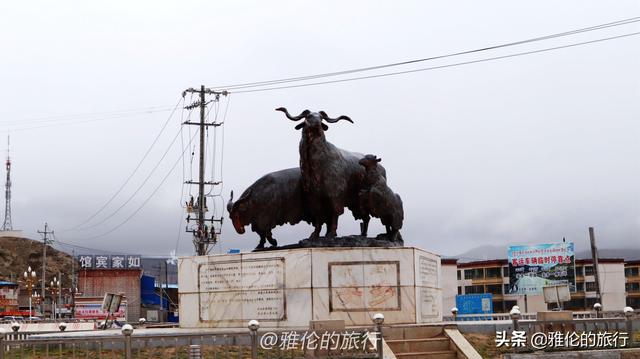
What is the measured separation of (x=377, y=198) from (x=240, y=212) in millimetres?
3008

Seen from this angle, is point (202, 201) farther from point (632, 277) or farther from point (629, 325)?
point (632, 277)

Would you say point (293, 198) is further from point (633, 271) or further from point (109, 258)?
point (633, 271)

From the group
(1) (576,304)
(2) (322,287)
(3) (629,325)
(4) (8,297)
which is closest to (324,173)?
(2) (322,287)

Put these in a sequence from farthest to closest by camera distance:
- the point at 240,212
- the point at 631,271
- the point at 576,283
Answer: the point at 631,271 < the point at 576,283 < the point at 240,212

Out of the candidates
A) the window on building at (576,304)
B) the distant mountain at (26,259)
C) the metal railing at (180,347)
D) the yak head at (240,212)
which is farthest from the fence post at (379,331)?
the distant mountain at (26,259)

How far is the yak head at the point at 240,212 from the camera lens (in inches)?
654

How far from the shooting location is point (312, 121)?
15.5 metres

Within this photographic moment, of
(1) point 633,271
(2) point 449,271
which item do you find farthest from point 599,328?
(1) point 633,271

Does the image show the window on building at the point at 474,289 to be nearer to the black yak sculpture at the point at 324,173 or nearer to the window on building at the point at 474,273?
the window on building at the point at 474,273

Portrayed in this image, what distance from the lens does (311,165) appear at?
622 inches

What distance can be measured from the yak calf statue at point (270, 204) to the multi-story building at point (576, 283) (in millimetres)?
40299

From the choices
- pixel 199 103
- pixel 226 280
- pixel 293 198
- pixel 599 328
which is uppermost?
pixel 199 103

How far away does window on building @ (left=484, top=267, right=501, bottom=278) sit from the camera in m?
64.4

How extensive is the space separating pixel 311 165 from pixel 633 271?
5869 centimetres
